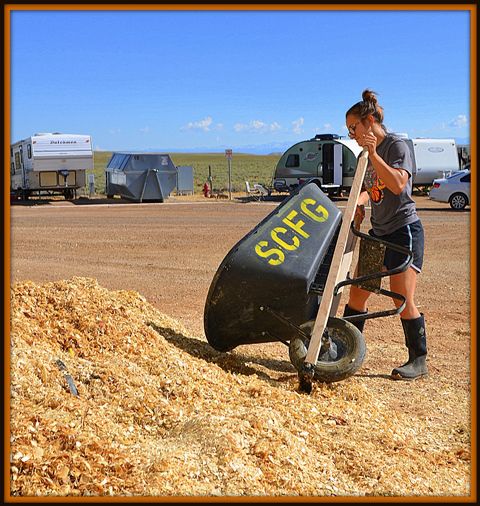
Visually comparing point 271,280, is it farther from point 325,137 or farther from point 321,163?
point 325,137

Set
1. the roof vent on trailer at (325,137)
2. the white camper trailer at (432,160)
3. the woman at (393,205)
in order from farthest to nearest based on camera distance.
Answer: the white camper trailer at (432,160)
the roof vent on trailer at (325,137)
the woman at (393,205)

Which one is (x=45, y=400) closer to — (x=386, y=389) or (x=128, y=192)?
(x=386, y=389)

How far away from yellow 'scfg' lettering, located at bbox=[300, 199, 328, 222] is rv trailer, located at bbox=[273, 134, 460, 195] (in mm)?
19692

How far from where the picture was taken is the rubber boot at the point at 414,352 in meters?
5.66

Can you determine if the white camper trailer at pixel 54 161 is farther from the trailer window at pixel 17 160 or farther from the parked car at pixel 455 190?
the parked car at pixel 455 190

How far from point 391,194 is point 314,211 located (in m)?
0.60

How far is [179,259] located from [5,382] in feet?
27.9

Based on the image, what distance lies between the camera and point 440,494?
3.76 meters

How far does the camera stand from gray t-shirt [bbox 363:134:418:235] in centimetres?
535

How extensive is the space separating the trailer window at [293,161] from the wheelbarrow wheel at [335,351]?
77.9 feet

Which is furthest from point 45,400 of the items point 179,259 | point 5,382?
point 179,259

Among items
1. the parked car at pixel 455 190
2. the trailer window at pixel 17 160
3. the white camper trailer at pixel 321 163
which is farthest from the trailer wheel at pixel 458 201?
the trailer window at pixel 17 160

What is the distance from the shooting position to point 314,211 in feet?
18.5

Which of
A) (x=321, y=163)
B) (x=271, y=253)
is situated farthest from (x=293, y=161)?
(x=271, y=253)
